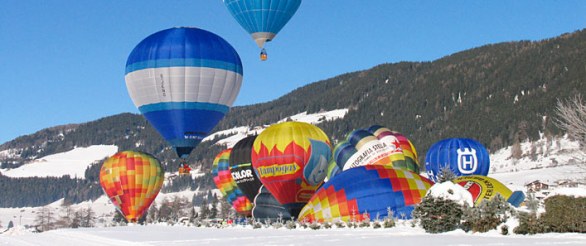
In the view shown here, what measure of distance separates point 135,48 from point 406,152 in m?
17.9

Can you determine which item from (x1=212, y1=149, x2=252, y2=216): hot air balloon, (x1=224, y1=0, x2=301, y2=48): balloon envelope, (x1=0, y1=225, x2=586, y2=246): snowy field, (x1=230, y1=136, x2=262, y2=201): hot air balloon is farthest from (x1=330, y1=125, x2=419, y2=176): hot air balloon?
(x1=0, y1=225, x2=586, y2=246): snowy field

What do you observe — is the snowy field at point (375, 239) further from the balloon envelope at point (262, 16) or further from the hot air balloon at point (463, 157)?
the hot air balloon at point (463, 157)

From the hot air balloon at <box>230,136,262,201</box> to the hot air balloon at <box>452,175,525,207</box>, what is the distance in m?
19.0

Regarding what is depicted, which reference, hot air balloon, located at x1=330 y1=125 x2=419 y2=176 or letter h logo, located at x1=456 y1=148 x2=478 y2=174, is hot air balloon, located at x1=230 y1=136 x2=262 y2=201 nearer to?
hot air balloon, located at x1=330 y1=125 x2=419 y2=176

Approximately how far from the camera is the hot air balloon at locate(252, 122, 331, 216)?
130 feet

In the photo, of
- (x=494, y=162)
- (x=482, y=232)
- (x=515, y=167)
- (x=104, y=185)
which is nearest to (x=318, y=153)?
(x=482, y=232)

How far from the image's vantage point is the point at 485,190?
30.0 meters

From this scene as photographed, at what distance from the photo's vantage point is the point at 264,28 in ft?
145

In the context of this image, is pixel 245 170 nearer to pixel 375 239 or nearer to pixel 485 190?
pixel 485 190

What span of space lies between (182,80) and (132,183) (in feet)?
55.6

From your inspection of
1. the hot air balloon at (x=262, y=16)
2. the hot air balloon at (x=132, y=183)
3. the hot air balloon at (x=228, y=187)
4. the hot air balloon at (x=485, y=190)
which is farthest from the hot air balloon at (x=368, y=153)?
the hot air balloon at (x=132, y=183)

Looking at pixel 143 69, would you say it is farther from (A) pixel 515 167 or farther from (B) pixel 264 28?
(A) pixel 515 167

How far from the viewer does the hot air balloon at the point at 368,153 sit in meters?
43.0

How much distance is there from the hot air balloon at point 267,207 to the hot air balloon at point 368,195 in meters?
11.9
